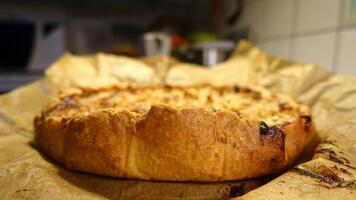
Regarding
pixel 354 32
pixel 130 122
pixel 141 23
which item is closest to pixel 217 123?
pixel 130 122

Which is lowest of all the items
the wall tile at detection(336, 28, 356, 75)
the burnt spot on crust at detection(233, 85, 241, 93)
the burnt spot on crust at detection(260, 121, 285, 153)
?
the burnt spot on crust at detection(260, 121, 285, 153)

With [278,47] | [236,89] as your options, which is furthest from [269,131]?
[278,47]

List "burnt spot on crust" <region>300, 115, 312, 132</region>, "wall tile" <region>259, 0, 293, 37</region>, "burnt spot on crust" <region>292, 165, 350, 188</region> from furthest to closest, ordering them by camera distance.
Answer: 1. "wall tile" <region>259, 0, 293, 37</region>
2. "burnt spot on crust" <region>300, 115, 312, 132</region>
3. "burnt spot on crust" <region>292, 165, 350, 188</region>

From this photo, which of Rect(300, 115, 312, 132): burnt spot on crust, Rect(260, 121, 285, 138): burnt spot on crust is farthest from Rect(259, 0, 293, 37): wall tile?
Rect(260, 121, 285, 138): burnt spot on crust

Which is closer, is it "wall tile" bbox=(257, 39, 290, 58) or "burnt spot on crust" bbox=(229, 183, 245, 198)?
"burnt spot on crust" bbox=(229, 183, 245, 198)

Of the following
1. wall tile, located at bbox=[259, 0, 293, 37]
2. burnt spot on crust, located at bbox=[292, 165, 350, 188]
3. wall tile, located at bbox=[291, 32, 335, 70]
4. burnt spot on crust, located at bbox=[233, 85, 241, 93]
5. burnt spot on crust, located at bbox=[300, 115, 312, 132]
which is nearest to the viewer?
burnt spot on crust, located at bbox=[292, 165, 350, 188]

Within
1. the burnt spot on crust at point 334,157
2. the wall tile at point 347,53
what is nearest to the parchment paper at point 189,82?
the burnt spot on crust at point 334,157

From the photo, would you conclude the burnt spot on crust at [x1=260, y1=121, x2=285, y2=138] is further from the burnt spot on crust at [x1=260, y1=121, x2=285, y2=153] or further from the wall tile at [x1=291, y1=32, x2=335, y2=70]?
the wall tile at [x1=291, y1=32, x2=335, y2=70]

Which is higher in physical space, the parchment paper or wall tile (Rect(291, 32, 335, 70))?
wall tile (Rect(291, 32, 335, 70))

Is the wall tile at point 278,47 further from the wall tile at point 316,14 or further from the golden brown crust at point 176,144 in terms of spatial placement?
the golden brown crust at point 176,144
